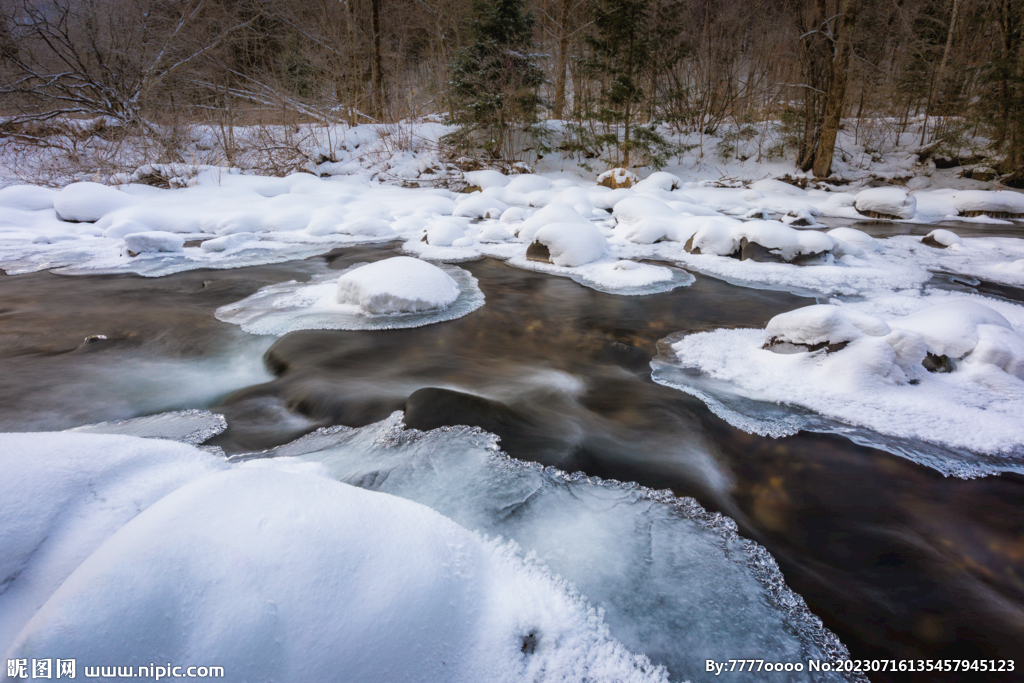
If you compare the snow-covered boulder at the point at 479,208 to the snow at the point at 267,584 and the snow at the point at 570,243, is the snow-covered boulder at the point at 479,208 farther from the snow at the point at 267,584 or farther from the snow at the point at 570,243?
the snow at the point at 267,584

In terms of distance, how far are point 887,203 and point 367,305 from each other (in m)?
9.35

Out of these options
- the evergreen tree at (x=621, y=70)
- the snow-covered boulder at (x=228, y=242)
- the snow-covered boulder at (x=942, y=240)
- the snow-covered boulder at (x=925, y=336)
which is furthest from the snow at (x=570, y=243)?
the evergreen tree at (x=621, y=70)

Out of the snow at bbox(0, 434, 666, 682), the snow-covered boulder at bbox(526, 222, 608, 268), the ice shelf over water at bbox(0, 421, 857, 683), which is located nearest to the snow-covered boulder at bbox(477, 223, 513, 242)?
the snow-covered boulder at bbox(526, 222, 608, 268)

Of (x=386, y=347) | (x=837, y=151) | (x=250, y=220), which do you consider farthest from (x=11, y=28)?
(x=837, y=151)

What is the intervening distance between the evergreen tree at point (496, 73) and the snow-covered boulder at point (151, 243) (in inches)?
302

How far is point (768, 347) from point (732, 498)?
140cm

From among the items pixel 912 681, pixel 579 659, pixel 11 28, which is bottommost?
pixel 912 681

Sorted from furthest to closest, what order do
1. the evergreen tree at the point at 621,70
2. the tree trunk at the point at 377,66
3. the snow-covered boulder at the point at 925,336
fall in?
1. the tree trunk at the point at 377,66
2. the evergreen tree at the point at 621,70
3. the snow-covered boulder at the point at 925,336

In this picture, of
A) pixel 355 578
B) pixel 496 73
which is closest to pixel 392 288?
pixel 355 578

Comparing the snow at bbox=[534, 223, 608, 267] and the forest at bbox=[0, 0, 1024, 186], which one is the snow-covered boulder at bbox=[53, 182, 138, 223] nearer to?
the forest at bbox=[0, 0, 1024, 186]

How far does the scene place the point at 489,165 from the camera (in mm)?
11812

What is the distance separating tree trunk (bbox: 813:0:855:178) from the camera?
9570 millimetres

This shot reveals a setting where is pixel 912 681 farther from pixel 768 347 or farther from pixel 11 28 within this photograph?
pixel 11 28

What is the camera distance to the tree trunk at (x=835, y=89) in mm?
9570
